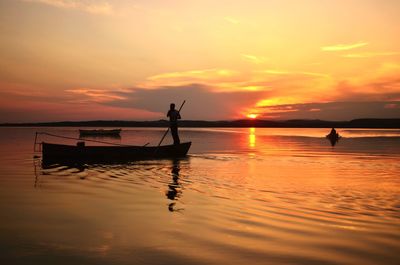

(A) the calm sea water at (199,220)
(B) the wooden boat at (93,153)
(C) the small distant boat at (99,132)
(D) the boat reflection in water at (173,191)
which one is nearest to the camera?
(A) the calm sea water at (199,220)

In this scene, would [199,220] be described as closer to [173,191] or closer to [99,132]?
[173,191]

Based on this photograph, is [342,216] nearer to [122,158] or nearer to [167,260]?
[167,260]

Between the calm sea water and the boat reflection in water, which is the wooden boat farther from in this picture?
the boat reflection in water

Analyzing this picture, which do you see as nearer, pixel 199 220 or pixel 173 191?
pixel 199 220

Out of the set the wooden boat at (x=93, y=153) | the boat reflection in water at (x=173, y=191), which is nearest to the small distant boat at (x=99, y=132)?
the wooden boat at (x=93, y=153)

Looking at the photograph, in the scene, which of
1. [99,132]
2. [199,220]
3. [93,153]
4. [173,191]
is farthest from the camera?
[99,132]

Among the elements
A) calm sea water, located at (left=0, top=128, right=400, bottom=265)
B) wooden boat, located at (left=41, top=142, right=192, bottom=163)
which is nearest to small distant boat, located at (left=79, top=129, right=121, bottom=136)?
wooden boat, located at (left=41, top=142, right=192, bottom=163)

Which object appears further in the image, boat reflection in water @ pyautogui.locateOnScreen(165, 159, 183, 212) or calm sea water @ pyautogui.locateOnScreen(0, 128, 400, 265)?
boat reflection in water @ pyautogui.locateOnScreen(165, 159, 183, 212)

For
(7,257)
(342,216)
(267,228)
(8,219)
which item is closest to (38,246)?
(7,257)

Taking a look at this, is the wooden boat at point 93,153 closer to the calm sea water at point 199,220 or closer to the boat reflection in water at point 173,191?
the calm sea water at point 199,220

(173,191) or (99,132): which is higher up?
(99,132)

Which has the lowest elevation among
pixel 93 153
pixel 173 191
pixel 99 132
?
pixel 173 191

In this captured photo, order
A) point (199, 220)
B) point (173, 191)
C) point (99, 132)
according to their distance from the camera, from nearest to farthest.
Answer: point (199, 220)
point (173, 191)
point (99, 132)

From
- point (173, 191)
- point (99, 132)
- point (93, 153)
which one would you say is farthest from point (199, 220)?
point (99, 132)
